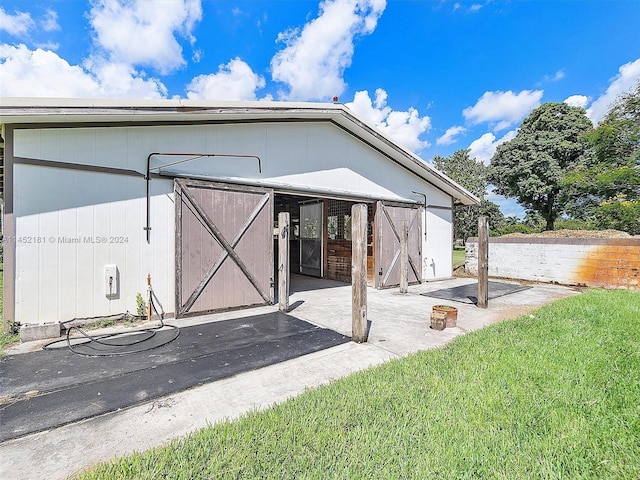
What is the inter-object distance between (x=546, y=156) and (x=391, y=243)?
17.5m

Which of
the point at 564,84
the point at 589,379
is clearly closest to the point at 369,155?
the point at 589,379

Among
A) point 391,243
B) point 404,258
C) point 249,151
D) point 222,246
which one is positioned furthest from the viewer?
point 391,243

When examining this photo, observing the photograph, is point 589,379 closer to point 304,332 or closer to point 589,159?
point 304,332

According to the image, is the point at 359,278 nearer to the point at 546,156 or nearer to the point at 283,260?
the point at 283,260

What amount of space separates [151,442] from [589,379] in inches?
142

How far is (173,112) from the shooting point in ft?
14.8

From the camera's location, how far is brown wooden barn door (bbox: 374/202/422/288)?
26.3ft

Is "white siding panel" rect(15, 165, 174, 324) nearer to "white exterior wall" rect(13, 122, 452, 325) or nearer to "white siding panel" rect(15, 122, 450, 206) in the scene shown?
"white exterior wall" rect(13, 122, 452, 325)

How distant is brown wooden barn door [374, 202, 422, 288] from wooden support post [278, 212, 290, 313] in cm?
328

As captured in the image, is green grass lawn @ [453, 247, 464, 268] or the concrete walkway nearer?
the concrete walkway

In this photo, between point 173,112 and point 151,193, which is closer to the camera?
point 173,112

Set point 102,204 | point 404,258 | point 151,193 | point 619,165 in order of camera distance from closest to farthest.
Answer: point 102,204 → point 151,193 → point 404,258 → point 619,165

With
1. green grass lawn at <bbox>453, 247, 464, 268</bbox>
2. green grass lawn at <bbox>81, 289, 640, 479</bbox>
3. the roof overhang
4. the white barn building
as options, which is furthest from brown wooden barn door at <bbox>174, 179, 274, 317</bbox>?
green grass lawn at <bbox>453, 247, 464, 268</bbox>

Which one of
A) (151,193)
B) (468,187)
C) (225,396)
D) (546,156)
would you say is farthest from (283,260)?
(468,187)
